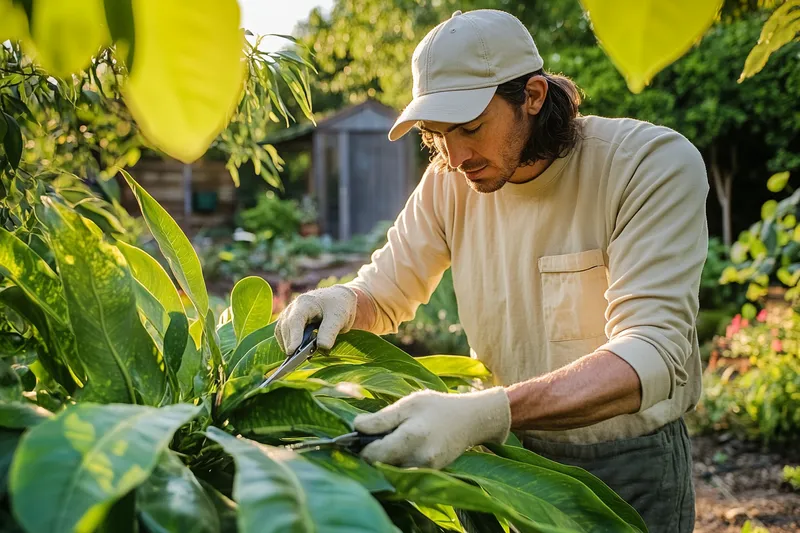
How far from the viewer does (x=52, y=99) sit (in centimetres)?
158

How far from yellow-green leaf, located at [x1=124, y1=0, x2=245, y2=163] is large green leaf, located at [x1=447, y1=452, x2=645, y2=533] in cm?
66

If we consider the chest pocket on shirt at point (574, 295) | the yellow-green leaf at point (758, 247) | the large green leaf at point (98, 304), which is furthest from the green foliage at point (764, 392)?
the large green leaf at point (98, 304)

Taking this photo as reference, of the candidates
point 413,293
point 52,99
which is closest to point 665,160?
point 413,293

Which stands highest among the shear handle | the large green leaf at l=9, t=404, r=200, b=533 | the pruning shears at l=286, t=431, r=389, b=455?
the large green leaf at l=9, t=404, r=200, b=533

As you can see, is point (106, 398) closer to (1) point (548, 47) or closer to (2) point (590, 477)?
(2) point (590, 477)

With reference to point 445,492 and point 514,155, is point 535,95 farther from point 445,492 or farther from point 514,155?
point 445,492

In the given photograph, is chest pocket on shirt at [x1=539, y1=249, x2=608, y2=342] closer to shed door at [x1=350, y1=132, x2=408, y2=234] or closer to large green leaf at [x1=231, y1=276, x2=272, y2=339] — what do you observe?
large green leaf at [x1=231, y1=276, x2=272, y2=339]

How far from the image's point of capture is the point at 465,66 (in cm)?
169

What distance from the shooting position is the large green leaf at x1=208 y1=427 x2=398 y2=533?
54 cm

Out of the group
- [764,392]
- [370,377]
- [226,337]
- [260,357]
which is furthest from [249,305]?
[764,392]

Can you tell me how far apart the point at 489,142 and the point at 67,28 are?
142cm

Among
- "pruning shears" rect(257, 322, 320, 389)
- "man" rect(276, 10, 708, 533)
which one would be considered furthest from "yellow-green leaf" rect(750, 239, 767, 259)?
"pruning shears" rect(257, 322, 320, 389)

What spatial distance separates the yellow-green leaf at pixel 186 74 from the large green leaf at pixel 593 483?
0.75 metres

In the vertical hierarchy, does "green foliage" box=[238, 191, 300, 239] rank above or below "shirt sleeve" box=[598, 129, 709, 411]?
below
